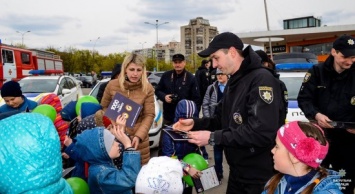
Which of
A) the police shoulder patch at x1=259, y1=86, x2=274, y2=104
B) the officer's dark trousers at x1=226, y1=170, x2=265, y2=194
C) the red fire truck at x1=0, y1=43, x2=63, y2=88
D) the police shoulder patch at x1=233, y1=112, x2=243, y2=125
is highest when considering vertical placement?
the red fire truck at x1=0, y1=43, x2=63, y2=88

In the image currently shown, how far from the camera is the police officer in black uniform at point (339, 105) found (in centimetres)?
327

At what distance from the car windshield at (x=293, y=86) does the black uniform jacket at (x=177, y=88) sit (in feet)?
6.42

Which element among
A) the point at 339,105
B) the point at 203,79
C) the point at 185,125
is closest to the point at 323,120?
the point at 339,105

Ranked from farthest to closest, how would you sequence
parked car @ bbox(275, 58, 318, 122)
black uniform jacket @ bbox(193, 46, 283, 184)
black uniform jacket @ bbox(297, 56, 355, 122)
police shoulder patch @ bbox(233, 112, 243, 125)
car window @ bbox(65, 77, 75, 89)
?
1. car window @ bbox(65, 77, 75, 89)
2. parked car @ bbox(275, 58, 318, 122)
3. black uniform jacket @ bbox(297, 56, 355, 122)
4. police shoulder patch @ bbox(233, 112, 243, 125)
5. black uniform jacket @ bbox(193, 46, 283, 184)

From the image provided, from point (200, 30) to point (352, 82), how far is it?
12190 centimetres

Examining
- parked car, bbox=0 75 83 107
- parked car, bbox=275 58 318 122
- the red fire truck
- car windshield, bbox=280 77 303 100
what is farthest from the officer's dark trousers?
the red fire truck

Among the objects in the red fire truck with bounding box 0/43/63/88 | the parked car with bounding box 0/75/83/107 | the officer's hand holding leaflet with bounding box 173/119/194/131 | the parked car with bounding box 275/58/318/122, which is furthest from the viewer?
the red fire truck with bounding box 0/43/63/88

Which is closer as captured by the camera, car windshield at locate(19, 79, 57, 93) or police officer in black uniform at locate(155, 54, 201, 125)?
police officer in black uniform at locate(155, 54, 201, 125)

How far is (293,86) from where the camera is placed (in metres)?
6.66

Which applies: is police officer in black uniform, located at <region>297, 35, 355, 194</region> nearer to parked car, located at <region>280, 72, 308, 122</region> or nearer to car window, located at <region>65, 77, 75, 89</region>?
parked car, located at <region>280, 72, 308, 122</region>

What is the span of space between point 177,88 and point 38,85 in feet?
20.2

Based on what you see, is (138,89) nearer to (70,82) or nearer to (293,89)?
(293,89)

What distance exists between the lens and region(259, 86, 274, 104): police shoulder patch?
2291mm

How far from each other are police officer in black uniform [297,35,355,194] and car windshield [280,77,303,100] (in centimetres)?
289
